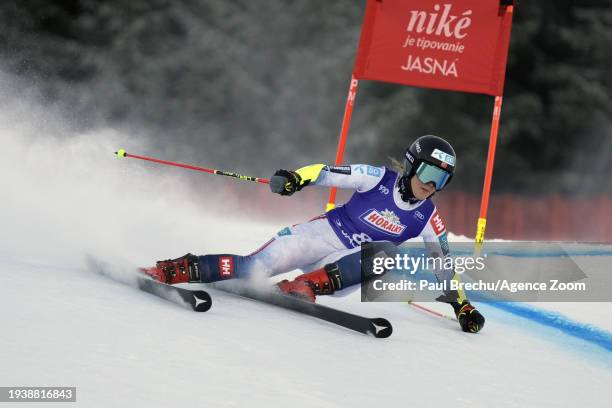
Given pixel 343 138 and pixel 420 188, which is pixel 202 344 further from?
pixel 343 138

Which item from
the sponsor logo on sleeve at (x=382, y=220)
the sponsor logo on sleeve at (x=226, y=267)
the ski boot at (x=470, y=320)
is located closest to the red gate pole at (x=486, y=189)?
the ski boot at (x=470, y=320)

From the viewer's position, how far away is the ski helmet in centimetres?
336

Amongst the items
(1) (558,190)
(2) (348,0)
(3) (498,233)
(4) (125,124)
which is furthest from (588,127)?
(4) (125,124)

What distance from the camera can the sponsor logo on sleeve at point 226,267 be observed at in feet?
10.8

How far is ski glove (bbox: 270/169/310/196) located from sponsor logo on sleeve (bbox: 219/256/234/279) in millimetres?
407

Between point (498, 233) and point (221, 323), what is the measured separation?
783cm

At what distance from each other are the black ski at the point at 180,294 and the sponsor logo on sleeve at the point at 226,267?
0.33 m

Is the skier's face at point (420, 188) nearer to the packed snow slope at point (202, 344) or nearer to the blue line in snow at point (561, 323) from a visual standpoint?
the packed snow slope at point (202, 344)

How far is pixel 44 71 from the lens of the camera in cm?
1238

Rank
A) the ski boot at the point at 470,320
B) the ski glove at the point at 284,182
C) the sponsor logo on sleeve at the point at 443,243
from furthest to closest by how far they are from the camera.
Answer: the sponsor logo on sleeve at the point at 443,243 → the ski boot at the point at 470,320 → the ski glove at the point at 284,182

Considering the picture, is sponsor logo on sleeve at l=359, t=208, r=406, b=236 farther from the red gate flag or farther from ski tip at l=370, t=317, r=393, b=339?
the red gate flag

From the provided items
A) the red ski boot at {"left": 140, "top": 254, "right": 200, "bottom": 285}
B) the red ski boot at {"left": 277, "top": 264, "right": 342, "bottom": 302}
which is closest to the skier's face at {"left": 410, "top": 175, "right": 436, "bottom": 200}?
the red ski boot at {"left": 277, "top": 264, "right": 342, "bottom": 302}

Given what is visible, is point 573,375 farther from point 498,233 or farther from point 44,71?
point 44,71

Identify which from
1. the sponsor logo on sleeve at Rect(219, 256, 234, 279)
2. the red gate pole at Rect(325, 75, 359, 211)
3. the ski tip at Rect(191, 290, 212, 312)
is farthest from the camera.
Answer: the red gate pole at Rect(325, 75, 359, 211)
